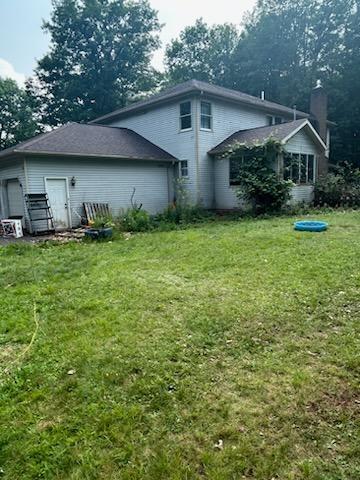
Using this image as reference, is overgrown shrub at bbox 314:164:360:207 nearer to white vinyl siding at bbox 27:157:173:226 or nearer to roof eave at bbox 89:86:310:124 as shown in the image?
roof eave at bbox 89:86:310:124

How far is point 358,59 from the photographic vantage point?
2533 centimetres

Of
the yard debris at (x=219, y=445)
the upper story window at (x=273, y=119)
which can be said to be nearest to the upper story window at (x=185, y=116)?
the upper story window at (x=273, y=119)

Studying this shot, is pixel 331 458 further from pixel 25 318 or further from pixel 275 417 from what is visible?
pixel 25 318

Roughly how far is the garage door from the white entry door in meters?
1.12

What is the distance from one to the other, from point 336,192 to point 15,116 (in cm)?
2775

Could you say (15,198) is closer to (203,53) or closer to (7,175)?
(7,175)

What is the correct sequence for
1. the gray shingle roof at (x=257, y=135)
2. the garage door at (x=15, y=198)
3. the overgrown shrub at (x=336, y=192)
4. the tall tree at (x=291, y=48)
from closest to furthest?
the garage door at (x=15, y=198) → the gray shingle roof at (x=257, y=135) → the overgrown shrub at (x=336, y=192) → the tall tree at (x=291, y=48)

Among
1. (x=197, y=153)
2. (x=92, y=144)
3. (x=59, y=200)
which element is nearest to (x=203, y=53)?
(x=197, y=153)

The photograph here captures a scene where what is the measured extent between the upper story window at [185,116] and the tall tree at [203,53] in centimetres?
1674

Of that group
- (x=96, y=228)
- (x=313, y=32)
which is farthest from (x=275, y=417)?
(x=313, y=32)

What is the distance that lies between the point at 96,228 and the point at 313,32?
27.6 metres

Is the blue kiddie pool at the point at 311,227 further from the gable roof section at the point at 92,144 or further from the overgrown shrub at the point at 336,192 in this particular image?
the gable roof section at the point at 92,144

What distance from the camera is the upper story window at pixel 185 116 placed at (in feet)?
49.3

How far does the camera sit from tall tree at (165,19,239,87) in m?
29.8
